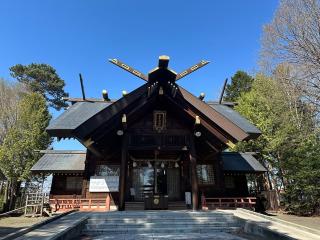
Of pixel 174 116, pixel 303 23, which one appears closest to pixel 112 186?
pixel 174 116

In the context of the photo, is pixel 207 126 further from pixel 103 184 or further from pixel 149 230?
pixel 103 184

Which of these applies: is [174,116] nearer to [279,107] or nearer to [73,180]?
[73,180]

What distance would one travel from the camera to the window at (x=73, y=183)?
1914cm

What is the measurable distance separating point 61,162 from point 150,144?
8.27m

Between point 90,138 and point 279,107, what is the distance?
15560 mm

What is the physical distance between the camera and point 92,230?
10148 mm

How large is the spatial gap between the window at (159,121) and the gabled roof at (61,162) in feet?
21.8

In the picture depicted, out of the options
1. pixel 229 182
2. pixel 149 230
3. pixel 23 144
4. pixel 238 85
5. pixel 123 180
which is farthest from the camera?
pixel 238 85

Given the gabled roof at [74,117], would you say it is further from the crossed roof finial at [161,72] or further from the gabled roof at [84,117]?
the crossed roof finial at [161,72]

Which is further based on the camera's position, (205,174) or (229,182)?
(229,182)

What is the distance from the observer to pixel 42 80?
44.4 meters

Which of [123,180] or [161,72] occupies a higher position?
[161,72]

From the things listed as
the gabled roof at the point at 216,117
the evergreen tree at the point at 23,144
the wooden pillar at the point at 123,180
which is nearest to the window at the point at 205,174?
the gabled roof at the point at 216,117

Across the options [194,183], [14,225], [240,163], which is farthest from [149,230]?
[240,163]
